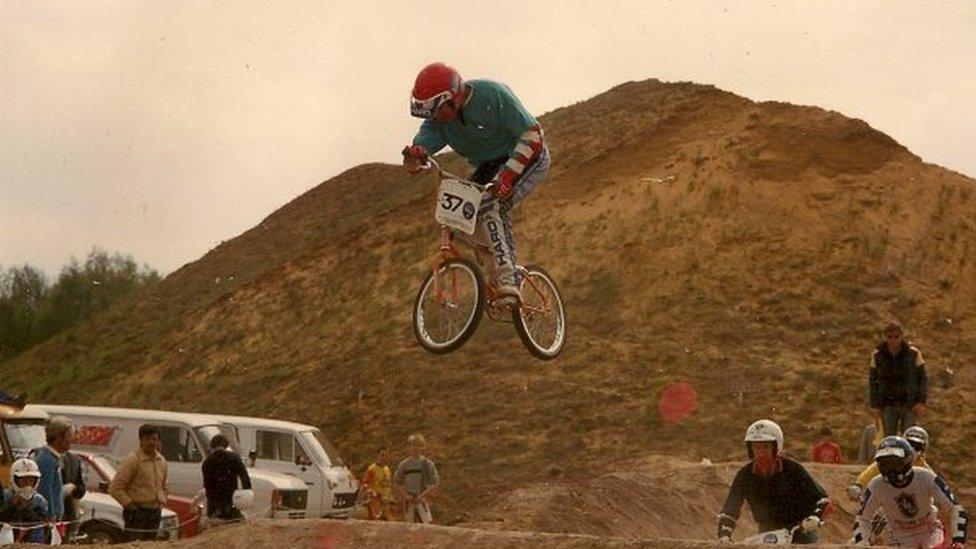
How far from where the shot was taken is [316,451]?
2434cm

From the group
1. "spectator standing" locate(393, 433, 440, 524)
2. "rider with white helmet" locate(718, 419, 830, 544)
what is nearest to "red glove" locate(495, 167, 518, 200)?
"rider with white helmet" locate(718, 419, 830, 544)

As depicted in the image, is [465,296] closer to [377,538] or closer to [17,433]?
[377,538]

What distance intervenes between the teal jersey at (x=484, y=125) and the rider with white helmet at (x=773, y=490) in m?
2.90

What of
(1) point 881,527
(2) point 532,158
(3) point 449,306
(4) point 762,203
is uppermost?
(4) point 762,203

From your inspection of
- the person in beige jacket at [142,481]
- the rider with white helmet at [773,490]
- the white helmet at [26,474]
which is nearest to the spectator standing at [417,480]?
the person in beige jacket at [142,481]

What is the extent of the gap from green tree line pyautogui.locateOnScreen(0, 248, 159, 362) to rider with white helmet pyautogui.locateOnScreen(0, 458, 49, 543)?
2416 inches

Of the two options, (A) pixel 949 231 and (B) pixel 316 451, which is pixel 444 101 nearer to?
(B) pixel 316 451

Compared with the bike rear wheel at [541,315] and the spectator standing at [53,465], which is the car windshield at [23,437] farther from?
the bike rear wheel at [541,315]

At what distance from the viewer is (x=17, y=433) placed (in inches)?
661

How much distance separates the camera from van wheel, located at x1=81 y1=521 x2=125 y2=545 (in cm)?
1748

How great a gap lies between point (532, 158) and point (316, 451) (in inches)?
467

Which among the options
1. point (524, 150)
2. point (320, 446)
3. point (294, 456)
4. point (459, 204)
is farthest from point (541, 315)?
point (320, 446)

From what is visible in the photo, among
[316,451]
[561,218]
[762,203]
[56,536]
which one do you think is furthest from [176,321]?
[56,536]

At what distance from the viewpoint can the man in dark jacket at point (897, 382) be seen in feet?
56.3
